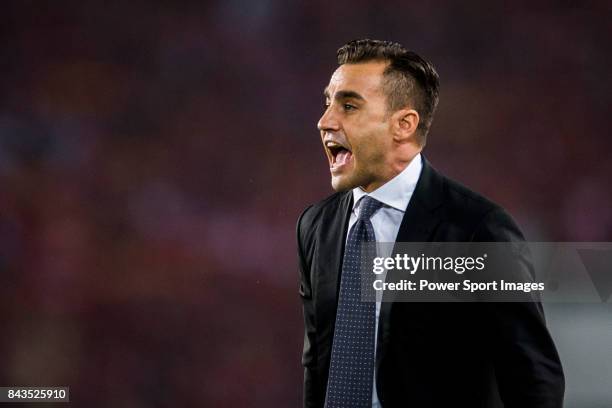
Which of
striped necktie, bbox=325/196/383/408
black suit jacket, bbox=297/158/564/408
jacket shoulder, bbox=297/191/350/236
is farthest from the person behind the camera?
jacket shoulder, bbox=297/191/350/236

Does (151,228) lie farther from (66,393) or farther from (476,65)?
Answer: (476,65)

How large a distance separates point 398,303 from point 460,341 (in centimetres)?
12

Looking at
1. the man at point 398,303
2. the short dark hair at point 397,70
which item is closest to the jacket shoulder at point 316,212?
the man at point 398,303

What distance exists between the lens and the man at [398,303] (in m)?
1.22

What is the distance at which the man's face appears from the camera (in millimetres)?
1353

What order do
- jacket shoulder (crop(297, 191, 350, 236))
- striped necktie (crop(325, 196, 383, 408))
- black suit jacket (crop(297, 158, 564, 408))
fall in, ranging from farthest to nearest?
jacket shoulder (crop(297, 191, 350, 236)) < striped necktie (crop(325, 196, 383, 408)) < black suit jacket (crop(297, 158, 564, 408))

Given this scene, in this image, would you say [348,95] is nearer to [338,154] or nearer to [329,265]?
[338,154]

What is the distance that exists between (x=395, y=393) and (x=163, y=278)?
1.29 metres

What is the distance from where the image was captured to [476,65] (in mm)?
2217

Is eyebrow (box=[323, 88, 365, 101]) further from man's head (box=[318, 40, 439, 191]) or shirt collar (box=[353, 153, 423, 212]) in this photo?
shirt collar (box=[353, 153, 423, 212])

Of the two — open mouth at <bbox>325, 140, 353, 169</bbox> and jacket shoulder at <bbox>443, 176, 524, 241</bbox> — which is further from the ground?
open mouth at <bbox>325, 140, 353, 169</bbox>

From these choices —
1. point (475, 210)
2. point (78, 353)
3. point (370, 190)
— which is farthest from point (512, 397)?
point (78, 353)

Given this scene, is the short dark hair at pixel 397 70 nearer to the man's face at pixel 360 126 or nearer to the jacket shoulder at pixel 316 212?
the man's face at pixel 360 126

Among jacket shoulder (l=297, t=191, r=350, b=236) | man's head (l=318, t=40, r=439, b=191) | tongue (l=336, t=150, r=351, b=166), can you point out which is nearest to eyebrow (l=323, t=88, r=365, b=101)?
man's head (l=318, t=40, r=439, b=191)
